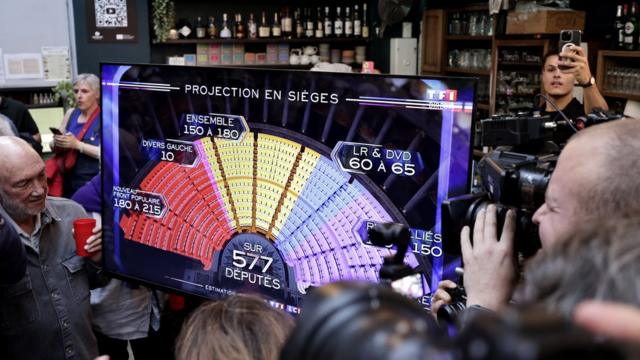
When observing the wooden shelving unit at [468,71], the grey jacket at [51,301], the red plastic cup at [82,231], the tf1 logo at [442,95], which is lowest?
the grey jacket at [51,301]

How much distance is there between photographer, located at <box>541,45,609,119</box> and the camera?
2.56 m

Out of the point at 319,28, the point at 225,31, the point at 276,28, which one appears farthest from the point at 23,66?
the point at 319,28

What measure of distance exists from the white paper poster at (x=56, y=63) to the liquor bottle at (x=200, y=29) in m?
1.35

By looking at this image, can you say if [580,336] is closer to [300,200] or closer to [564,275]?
[564,275]

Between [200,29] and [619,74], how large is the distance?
4.38 meters

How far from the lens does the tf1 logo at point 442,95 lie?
148 cm

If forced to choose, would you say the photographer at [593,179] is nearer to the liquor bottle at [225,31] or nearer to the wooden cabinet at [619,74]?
the wooden cabinet at [619,74]

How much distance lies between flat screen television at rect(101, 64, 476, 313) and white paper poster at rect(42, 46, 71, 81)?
5.10 meters

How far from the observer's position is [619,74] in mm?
4547

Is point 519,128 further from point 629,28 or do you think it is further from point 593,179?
point 629,28

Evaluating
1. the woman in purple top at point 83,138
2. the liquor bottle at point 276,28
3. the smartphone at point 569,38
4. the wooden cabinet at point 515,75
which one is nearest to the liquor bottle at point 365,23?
the liquor bottle at point 276,28

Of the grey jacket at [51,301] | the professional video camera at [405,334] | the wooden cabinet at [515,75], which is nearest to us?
the professional video camera at [405,334]

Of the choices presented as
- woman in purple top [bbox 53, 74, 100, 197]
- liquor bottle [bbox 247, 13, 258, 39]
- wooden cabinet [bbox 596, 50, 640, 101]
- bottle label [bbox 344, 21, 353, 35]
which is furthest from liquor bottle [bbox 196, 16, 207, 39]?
wooden cabinet [bbox 596, 50, 640, 101]

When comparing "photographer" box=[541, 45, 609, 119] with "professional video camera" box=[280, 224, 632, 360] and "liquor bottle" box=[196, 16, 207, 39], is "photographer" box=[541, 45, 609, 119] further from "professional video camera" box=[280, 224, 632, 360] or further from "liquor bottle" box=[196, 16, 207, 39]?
"liquor bottle" box=[196, 16, 207, 39]
